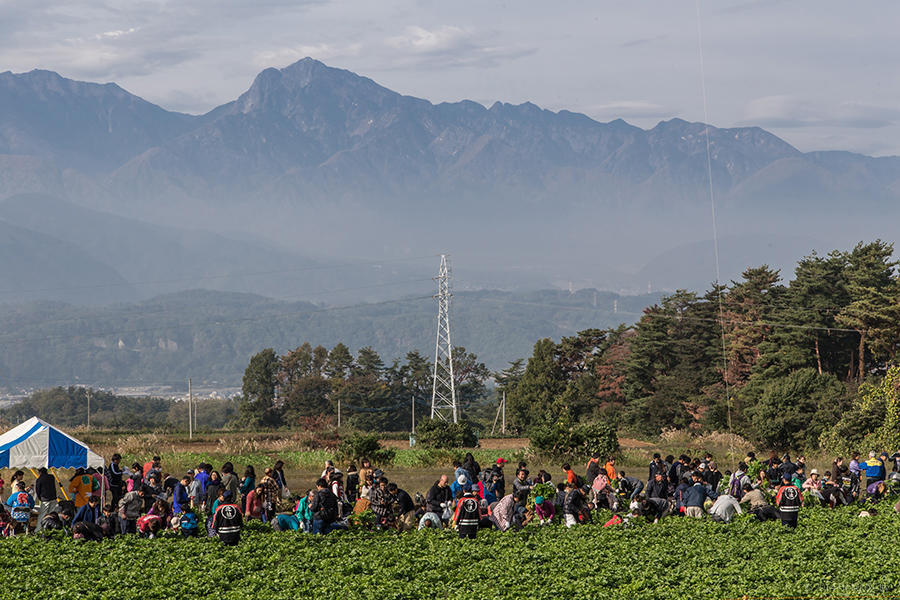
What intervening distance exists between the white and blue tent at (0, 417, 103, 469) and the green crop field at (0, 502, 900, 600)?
3.70m

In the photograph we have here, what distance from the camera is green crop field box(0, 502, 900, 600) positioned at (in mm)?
18031

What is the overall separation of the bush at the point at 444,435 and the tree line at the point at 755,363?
Result: 615 cm

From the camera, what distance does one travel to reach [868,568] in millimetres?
19141

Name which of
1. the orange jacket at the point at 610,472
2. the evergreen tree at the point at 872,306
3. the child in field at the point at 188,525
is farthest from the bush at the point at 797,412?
the child in field at the point at 188,525

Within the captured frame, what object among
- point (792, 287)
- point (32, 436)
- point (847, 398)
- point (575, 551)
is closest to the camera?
point (575, 551)

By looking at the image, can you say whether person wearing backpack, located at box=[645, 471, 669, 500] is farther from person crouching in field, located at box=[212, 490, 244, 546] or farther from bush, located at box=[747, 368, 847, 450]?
bush, located at box=[747, 368, 847, 450]

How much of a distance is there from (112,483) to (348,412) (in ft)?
266

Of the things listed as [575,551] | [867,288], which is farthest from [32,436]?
[867,288]

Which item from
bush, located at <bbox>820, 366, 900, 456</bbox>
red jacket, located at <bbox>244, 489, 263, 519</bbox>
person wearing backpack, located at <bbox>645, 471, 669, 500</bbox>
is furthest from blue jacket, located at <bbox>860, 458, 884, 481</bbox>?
bush, located at <bbox>820, 366, 900, 456</bbox>

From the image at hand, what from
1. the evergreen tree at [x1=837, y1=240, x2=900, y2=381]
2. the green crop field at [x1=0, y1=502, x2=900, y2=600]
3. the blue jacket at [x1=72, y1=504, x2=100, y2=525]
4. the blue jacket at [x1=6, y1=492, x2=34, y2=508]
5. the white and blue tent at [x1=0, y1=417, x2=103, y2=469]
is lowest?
the green crop field at [x1=0, y1=502, x2=900, y2=600]

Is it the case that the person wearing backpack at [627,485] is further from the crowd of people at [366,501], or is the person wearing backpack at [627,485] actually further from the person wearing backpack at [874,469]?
the person wearing backpack at [874,469]

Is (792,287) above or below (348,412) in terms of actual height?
above

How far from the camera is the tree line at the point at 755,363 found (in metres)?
53.8

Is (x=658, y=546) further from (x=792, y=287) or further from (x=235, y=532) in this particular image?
(x=792, y=287)
